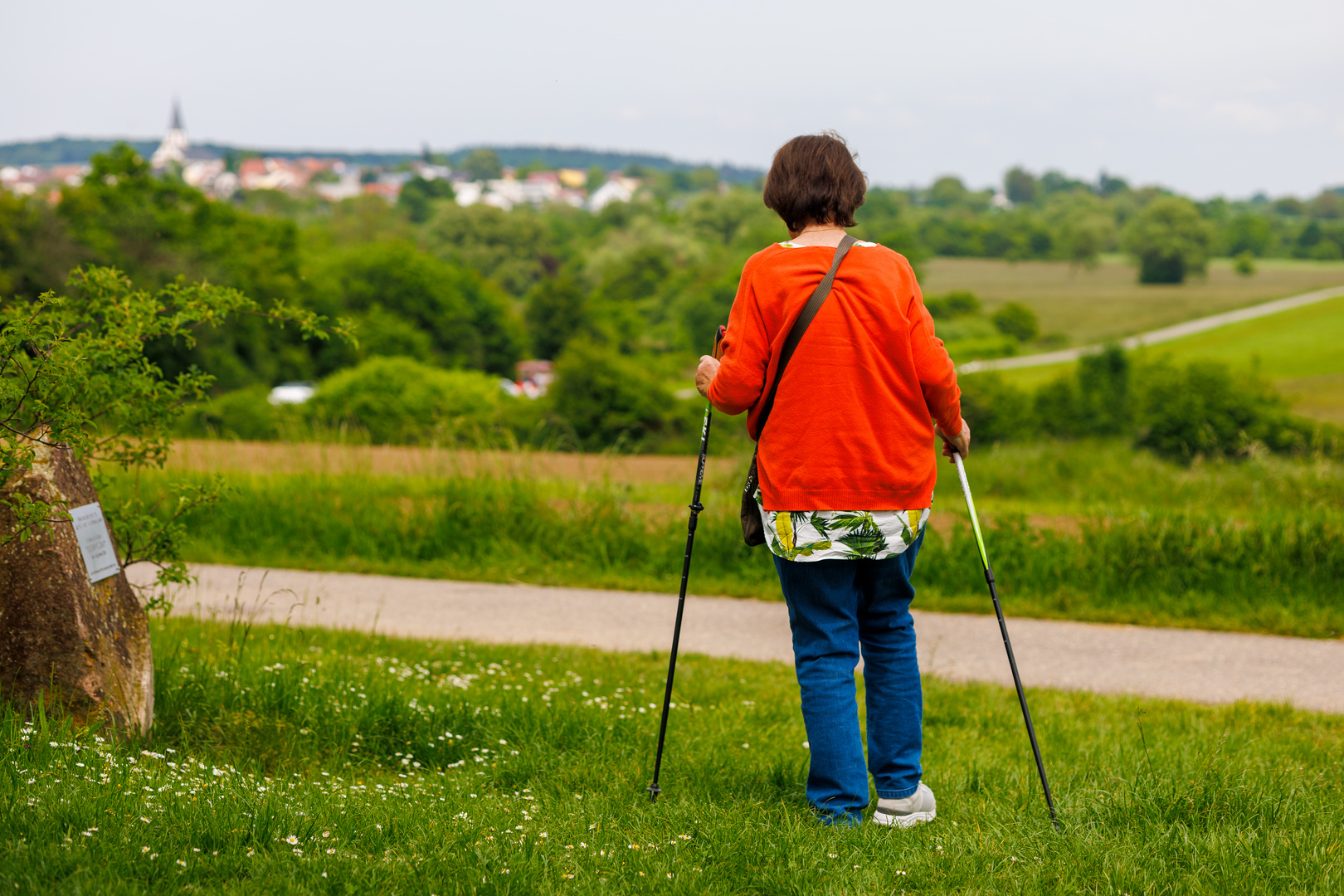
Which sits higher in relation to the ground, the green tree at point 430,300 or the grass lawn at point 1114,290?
the grass lawn at point 1114,290

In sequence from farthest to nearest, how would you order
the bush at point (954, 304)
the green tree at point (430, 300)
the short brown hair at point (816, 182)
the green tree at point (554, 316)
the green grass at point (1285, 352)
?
the green tree at point (554, 316) < the green tree at point (430, 300) < the bush at point (954, 304) < the green grass at point (1285, 352) < the short brown hair at point (816, 182)

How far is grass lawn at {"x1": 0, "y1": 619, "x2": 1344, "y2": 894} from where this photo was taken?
2736 millimetres

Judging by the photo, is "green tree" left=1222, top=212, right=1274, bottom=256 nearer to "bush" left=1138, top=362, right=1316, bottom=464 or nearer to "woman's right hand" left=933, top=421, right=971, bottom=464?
"bush" left=1138, top=362, right=1316, bottom=464

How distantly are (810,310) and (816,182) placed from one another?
397mm

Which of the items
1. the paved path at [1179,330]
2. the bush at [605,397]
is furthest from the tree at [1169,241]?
the bush at [605,397]

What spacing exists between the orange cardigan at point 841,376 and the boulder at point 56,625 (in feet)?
7.47

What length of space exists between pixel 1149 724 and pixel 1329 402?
3728cm

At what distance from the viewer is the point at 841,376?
3061 millimetres

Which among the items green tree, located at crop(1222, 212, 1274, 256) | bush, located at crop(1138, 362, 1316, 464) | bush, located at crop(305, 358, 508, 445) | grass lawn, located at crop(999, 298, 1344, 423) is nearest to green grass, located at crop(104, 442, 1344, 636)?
bush, located at crop(1138, 362, 1316, 464)

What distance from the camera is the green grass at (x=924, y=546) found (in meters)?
6.94

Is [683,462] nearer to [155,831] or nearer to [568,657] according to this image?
[568,657]

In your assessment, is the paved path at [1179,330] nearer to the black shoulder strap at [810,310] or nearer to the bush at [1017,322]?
the bush at [1017,322]

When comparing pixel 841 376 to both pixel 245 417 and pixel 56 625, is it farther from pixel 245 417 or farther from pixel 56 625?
pixel 245 417

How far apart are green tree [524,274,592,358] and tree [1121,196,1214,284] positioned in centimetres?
3412
